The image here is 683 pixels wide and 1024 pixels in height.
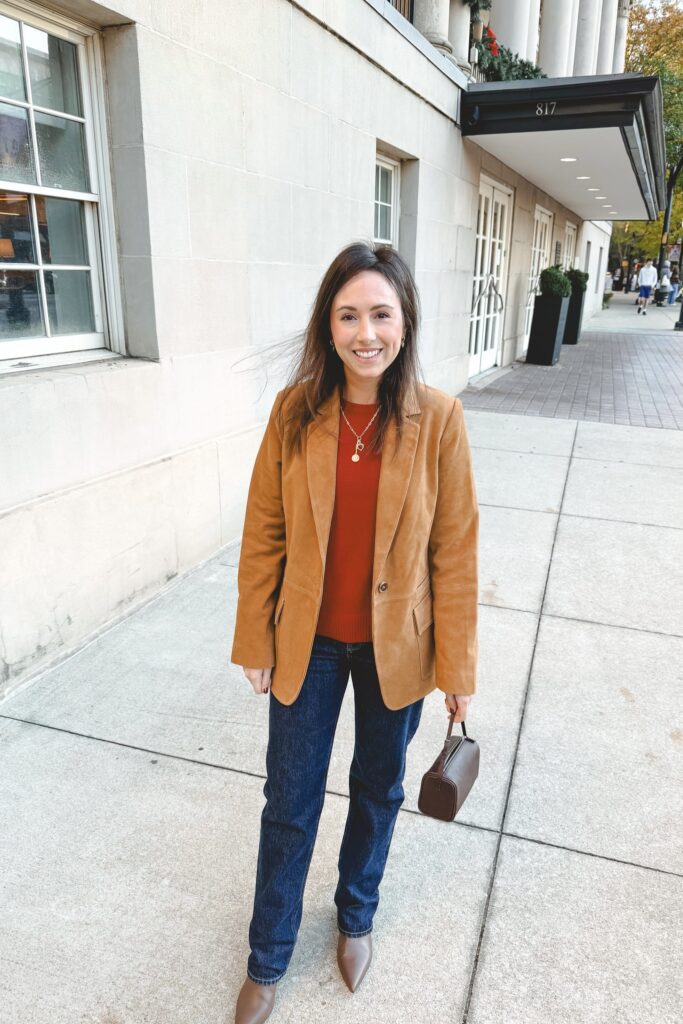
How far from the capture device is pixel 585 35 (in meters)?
19.7

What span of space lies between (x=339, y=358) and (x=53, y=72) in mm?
2924

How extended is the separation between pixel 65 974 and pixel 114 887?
312 mm

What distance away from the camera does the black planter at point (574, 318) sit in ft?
58.3

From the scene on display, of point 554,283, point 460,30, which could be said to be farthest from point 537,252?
point 460,30

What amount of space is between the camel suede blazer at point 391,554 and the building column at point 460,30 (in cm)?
969

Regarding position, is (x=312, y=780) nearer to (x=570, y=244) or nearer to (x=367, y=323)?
(x=367, y=323)

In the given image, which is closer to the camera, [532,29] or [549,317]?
[549,317]

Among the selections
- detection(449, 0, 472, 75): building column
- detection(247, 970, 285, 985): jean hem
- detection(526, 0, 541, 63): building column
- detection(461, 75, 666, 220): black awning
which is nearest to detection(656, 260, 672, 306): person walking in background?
detection(526, 0, 541, 63): building column

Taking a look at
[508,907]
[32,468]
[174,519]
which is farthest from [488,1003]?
[174,519]

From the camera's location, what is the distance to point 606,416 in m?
9.91

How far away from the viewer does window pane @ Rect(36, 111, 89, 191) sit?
3.70 meters

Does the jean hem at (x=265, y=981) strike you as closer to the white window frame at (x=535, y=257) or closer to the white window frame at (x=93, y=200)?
the white window frame at (x=93, y=200)

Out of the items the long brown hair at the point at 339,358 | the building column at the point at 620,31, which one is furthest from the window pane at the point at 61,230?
the building column at the point at 620,31

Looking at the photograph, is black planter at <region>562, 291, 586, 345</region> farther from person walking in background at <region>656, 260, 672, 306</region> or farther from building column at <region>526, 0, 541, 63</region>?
person walking in background at <region>656, 260, 672, 306</region>
